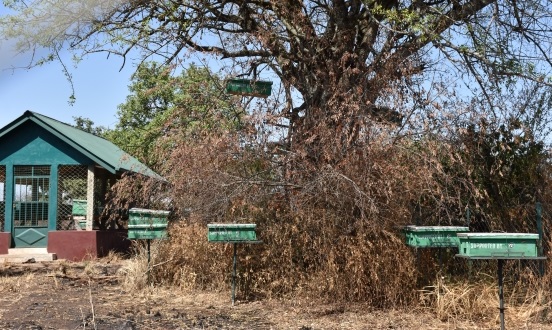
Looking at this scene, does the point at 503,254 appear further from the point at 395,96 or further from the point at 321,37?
the point at 321,37

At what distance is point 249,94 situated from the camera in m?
10.4

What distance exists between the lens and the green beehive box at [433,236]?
8.31 metres

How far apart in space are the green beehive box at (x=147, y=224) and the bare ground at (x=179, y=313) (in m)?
0.97

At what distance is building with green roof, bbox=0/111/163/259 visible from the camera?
17797mm

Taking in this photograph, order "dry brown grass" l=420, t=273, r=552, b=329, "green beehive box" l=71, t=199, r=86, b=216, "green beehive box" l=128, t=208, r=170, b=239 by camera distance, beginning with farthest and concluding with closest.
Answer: "green beehive box" l=71, t=199, r=86, b=216
"green beehive box" l=128, t=208, r=170, b=239
"dry brown grass" l=420, t=273, r=552, b=329

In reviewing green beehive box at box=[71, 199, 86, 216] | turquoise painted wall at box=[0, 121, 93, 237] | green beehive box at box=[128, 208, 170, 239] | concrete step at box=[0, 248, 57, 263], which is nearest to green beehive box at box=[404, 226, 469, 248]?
green beehive box at box=[128, 208, 170, 239]

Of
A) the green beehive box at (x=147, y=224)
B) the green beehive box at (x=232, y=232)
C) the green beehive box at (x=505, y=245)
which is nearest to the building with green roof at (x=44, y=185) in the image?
the green beehive box at (x=147, y=224)

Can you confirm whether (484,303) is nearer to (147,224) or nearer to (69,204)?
(147,224)

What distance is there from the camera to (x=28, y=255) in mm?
17500

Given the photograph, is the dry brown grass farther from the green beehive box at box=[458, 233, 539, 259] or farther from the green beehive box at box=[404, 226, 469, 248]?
the green beehive box at box=[458, 233, 539, 259]

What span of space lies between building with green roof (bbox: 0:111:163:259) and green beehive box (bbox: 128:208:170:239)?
776 cm

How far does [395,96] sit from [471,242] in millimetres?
2951

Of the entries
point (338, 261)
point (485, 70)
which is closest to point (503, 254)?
point (338, 261)

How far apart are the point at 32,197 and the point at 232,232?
12045 millimetres
